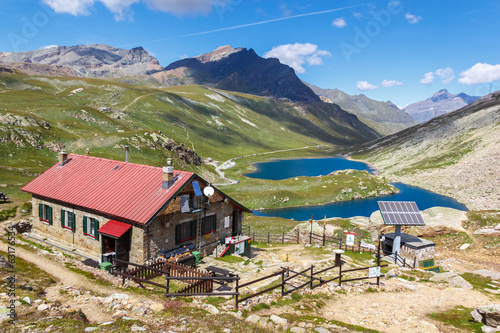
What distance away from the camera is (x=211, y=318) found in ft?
53.7

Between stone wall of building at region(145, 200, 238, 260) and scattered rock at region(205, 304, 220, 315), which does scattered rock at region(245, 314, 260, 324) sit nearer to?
scattered rock at region(205, 304, 220, 315)

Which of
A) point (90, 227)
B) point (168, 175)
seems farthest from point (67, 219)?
point (168, 175)

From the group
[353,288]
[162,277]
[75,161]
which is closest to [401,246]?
[353,288]

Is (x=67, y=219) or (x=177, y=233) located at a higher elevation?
(x=67, y=219)

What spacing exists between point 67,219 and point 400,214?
122 feet

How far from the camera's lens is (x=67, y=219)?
33.2m

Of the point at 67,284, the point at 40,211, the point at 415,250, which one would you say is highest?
the point at 40,211

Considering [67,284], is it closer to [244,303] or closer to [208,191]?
[244,303]

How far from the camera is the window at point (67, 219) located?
107ft

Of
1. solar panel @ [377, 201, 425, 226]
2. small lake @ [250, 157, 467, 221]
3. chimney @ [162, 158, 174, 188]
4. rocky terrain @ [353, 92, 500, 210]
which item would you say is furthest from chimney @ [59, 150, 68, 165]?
rocky terrain @ [353, 92, 500, 210]

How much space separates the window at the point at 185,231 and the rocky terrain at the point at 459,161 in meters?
93.5

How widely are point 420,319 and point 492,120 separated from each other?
190803mm

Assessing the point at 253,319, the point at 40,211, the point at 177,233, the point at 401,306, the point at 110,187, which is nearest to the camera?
the point at 253,319

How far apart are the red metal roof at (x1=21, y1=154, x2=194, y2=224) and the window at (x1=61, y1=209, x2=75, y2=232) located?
4.77 feet
